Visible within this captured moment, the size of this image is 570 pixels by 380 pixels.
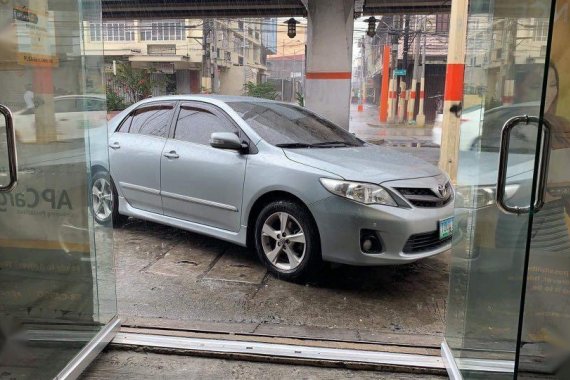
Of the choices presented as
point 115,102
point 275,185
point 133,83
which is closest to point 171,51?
point 133,83

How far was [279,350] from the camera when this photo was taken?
272cm

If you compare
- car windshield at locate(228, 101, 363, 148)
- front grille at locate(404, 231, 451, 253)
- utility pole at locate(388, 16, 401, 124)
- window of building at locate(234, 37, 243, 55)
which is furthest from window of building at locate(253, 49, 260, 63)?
front grille at locate(404, 231, 451, 253)

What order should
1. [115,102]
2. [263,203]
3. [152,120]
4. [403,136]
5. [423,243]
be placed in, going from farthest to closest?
[115,102]
[403,136]
[152,120]
[263,203]
[423,243]

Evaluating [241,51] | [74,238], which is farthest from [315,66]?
[241,51]

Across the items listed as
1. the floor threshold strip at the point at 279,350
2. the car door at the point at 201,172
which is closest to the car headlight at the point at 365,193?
the car door at the point at 201,172

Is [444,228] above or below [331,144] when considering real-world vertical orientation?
below

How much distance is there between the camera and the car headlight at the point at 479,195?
1870 millimetres

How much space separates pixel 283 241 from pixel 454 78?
16.2 ft

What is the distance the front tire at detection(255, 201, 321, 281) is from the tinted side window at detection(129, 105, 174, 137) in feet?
4.97

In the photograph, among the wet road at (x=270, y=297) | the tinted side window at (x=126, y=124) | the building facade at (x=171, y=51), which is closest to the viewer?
the wet road at (x=270, y=297)

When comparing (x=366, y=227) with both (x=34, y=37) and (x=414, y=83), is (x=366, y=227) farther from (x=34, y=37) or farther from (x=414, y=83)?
(x=414, y=83)

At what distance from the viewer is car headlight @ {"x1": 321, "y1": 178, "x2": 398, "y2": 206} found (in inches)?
138

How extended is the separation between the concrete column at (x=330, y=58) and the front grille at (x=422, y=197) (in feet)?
26.1

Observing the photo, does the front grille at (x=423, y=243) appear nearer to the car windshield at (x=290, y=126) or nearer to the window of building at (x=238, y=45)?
the car windshield at (x=290, y=126)
